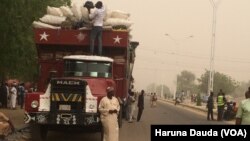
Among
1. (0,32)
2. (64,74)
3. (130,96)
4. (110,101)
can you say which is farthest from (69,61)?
(130,96)

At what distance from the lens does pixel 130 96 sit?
81.4 ft

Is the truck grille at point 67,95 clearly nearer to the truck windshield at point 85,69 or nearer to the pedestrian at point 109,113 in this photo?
the pedestrian at point 109,113

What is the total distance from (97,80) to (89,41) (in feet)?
7.14

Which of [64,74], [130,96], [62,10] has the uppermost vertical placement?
[62,10]

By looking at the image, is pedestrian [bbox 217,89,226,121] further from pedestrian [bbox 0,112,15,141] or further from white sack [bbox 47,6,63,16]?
pedestrian [bbox 0,112,15,141]

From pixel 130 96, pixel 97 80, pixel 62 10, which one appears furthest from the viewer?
pixel 130 96

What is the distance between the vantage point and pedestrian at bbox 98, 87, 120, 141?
43.2 feet

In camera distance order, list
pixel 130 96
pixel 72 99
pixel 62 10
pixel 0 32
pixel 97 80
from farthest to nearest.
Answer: pixel 130 96
pixel 0 32
pixel 62 10
pixel 97 80
pixel 72 99

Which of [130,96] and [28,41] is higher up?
[28,41]

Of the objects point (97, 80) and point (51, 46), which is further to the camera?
point (51, 46)

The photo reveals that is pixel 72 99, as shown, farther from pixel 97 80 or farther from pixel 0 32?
pixel 0 32
